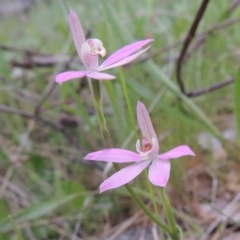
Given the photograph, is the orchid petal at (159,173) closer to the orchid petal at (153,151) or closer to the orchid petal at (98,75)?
the orchid petal at (153,151)

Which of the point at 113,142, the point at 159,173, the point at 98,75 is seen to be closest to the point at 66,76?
the point at 98,75

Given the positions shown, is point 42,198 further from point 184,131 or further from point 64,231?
point 184,131

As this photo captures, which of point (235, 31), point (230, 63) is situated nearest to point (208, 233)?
point (230, 63)

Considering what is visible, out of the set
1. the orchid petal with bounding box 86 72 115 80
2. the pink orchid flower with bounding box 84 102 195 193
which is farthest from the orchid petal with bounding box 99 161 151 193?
the orchid petal with bounding box 86 72 115 80

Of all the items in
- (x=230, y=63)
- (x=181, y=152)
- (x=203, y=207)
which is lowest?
(x=203, y=207)

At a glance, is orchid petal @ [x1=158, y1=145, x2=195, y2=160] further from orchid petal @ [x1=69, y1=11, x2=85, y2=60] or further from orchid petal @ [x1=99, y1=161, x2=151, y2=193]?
orchid petal @ [x1=69, y1=11, x2=85, y2=60]

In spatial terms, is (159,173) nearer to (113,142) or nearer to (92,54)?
Result: (92,54)

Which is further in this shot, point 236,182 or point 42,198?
point 42,198

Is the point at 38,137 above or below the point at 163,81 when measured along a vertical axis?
below
